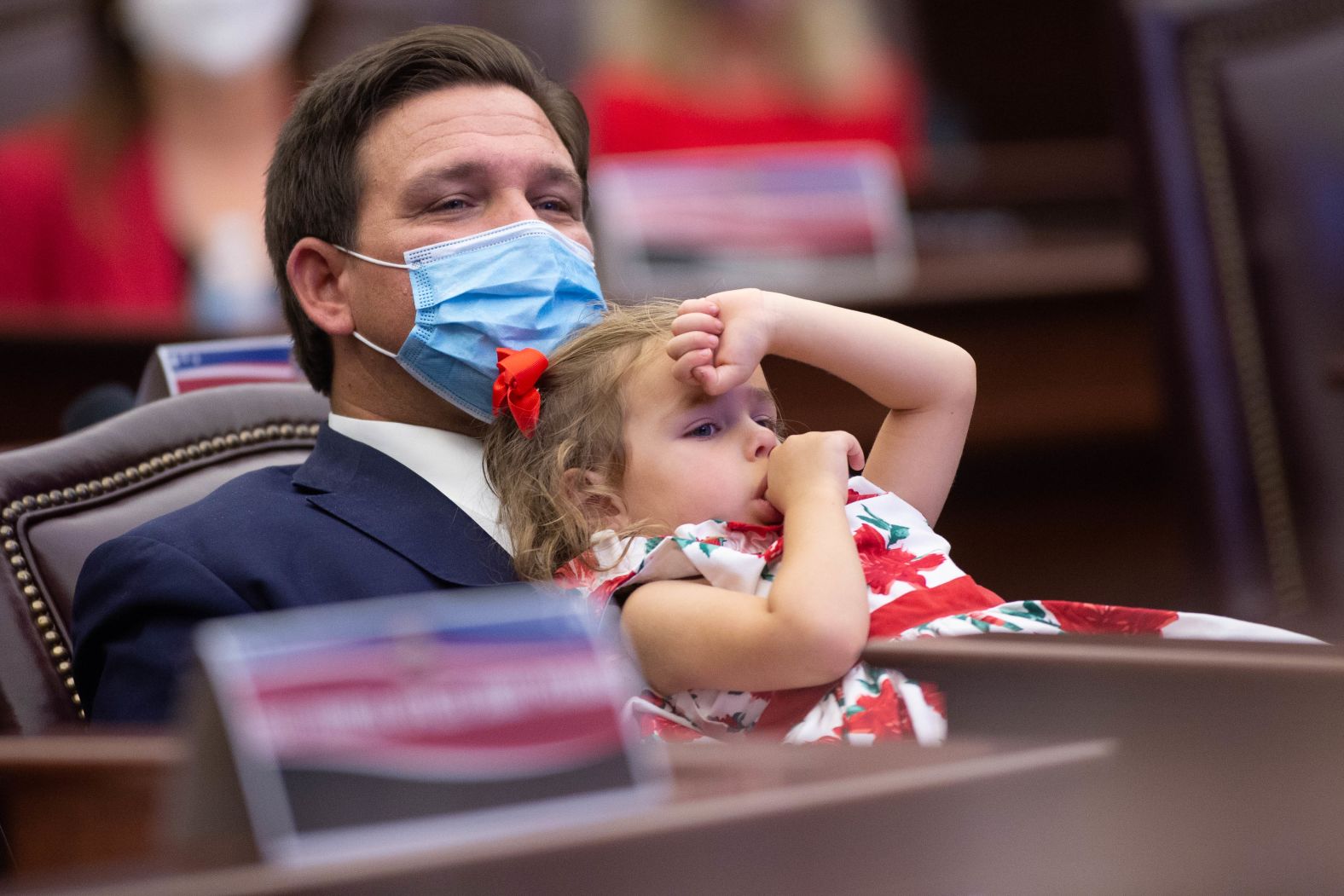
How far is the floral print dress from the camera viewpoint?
1.12m

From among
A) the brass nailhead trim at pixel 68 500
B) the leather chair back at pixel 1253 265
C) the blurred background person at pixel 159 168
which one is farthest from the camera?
the blurred background person at pixel 159 168

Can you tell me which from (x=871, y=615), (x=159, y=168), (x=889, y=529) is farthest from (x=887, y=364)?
(x=159, y=168)

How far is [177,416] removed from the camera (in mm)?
1550

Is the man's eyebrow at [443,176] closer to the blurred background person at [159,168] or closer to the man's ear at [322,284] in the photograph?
the man's ear at [322,284]

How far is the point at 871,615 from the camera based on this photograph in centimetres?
123

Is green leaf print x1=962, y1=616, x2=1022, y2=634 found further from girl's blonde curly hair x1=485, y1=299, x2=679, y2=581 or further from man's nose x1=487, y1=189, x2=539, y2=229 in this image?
man's nose x1=487, y1=189, x2=539, y2=229

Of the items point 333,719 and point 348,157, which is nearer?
point 333,719

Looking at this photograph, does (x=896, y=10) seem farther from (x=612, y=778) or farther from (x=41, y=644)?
(x=612, y=778)

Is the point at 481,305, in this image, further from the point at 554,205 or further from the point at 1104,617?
the point at 1104,617

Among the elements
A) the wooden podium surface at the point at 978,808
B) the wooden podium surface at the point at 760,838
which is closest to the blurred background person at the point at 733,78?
the wooden podium surface at the point at 978,808

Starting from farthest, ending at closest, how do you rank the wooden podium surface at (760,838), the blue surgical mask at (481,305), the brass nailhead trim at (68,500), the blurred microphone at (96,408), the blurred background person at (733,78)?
the blurred background person at (733,78) < the blurred microphone at (96,408) < the blue surgical mask at (481,305) < the brass nailhead trim at (68,500) < the wooden podium surface at (760,838)

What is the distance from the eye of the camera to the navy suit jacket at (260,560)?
1212mm

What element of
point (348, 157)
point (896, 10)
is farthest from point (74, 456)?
point (896, 10)

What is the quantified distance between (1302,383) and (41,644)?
1.74m
